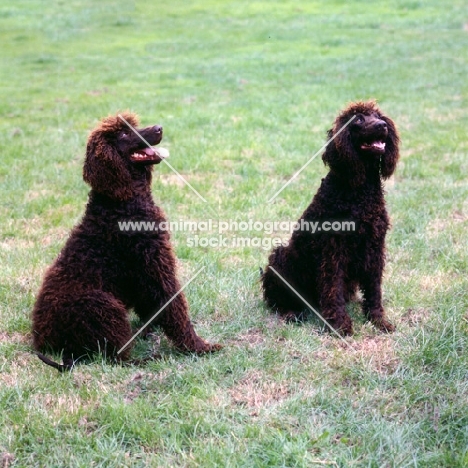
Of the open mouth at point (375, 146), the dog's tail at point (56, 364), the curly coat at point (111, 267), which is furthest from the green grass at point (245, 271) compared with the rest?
the open mouth at point (375, 146)

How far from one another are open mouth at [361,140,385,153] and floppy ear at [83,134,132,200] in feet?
4.66

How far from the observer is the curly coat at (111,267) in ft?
11.9

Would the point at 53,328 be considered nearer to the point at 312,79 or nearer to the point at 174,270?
the point at 174,270

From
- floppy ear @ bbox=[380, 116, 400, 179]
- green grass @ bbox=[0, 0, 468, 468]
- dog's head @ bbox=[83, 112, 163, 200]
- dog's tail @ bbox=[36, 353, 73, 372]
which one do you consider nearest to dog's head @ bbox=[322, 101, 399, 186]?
floppy ear @ bbox=[380, 116, 400, 179]

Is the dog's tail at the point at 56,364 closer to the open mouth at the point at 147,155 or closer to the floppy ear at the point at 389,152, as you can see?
the open mouth at the point at 147,155

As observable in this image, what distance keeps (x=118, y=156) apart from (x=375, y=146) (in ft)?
4.98

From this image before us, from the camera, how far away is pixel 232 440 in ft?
9.75

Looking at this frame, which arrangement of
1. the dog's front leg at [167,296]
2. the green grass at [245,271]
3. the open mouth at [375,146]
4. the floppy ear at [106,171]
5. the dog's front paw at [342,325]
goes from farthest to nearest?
1. the dog's front paw at [342,325]
2. the open mouth at [375,146]
3. the dog's front leg at [167,296]
4. the floppy ear at [106,171]
5. the green grass at [245,271]

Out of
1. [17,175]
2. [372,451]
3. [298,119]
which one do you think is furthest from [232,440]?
[298,119]

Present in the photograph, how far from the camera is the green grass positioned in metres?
2.99

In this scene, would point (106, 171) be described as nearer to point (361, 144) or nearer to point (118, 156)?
point (118, 156)

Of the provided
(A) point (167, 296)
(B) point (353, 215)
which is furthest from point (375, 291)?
(A) point (167, 296)

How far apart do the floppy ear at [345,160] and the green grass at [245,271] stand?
0.95 metres

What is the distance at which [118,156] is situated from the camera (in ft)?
11.9
